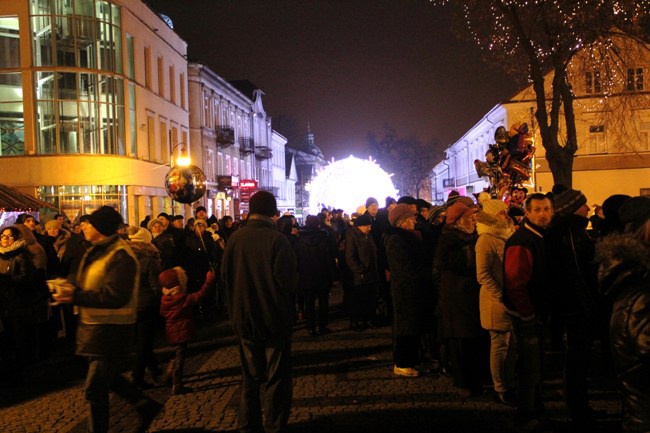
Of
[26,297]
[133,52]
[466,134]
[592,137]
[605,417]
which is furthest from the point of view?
[466,134]

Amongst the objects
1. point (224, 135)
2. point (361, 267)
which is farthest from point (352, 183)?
point (224, 135)

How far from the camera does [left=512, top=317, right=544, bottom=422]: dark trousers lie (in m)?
5.81

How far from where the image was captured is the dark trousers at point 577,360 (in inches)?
226

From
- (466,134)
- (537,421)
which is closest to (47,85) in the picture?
(537,421)

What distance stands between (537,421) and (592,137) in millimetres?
43171

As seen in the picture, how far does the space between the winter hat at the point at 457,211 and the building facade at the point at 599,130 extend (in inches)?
273

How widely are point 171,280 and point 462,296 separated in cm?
329

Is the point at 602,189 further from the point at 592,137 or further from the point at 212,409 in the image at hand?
the point at 212,409

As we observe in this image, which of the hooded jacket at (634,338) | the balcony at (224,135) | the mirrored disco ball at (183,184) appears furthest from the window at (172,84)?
the hooded jacket at (634,338)

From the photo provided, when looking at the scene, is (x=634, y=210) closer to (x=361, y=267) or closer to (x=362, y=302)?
(x=361, y=267)

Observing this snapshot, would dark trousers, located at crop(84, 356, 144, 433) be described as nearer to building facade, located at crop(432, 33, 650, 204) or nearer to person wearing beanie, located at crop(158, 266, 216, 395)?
person wearing beanie, located at crop(158, 266, 216, 395)

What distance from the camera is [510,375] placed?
6848 millimetres

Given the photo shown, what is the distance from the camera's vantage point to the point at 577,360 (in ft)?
19.1

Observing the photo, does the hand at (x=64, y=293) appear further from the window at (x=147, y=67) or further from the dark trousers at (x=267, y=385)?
the window at (x=147, y=67)
